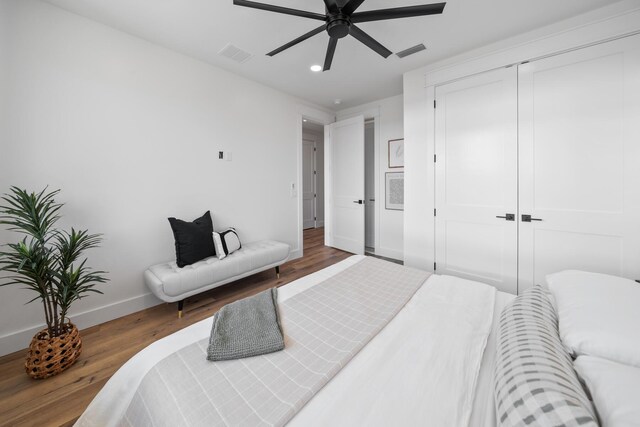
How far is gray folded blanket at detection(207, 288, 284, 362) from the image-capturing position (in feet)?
3.21

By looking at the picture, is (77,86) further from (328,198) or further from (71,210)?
(328,198)

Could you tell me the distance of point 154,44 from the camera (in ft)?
8.05

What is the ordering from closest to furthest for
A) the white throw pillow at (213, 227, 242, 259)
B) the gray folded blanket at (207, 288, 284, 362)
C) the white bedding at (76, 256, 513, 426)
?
the white bedding at (76, 256, 513, 426) < the gray folded blanket at (207, 288, 284, 362) < the white throw pillow at (213, 227, 242, 259)

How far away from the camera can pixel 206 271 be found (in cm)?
240

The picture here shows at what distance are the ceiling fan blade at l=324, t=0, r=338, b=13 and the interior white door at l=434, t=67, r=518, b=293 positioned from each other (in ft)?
5.92

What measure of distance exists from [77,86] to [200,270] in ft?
6.28

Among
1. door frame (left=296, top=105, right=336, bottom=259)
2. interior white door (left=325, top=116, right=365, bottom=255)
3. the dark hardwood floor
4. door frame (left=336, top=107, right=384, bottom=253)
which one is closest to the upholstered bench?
the dark hardwood floor

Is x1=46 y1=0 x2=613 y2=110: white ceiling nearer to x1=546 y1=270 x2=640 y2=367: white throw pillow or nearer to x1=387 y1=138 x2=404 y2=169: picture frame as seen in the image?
x1=387 y1=138 x2=404 y2=169: picture frame

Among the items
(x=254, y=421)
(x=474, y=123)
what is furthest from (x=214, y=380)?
(x=474, y=123)

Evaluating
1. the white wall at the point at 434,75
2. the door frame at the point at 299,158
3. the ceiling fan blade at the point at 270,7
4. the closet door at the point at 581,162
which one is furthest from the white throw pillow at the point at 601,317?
the door frame at the point at 299,158

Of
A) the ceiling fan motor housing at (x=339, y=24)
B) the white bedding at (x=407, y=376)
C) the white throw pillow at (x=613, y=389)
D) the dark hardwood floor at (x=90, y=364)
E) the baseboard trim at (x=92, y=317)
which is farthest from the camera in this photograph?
the baseboard trim at (x=92, y=317)

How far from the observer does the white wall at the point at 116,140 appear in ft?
6.06

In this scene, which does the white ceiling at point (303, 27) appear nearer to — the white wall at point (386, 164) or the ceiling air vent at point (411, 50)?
the ceiling air vent at point (411, 50)

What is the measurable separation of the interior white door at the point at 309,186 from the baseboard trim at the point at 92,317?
169 inches
